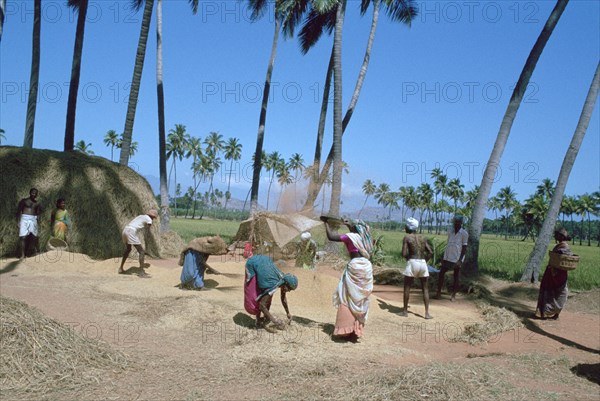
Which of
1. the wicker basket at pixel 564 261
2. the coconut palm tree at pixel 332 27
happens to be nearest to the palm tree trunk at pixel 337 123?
the coconut palm tree at pixel 332 27

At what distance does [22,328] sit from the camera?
14.5 ft

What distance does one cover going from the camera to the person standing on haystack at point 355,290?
5.82 m

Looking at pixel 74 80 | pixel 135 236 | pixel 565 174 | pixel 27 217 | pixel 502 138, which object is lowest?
pixel 135 236

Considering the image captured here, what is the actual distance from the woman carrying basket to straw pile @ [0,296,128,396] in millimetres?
6874

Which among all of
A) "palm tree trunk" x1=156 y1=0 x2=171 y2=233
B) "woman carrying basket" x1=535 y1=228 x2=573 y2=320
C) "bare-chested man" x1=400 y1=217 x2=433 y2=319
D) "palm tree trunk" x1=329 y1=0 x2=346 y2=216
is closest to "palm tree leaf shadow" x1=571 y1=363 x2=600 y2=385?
"bare-chested man" x1=400 y1=217 x2=433 y2=319

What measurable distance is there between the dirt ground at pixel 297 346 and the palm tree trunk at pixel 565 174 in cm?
→ 188

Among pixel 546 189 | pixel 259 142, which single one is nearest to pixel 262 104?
pixel 259 142

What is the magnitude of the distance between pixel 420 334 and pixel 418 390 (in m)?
2.67

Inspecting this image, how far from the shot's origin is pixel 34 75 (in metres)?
15.8

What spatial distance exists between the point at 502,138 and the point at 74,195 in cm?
1089

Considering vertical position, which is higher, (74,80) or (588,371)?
(74,80)

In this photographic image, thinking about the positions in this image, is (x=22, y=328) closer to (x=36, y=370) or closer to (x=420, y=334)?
(x=36, y=370)

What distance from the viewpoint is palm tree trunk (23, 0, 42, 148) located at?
15.2 meters

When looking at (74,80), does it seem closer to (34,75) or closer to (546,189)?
(34,75)
